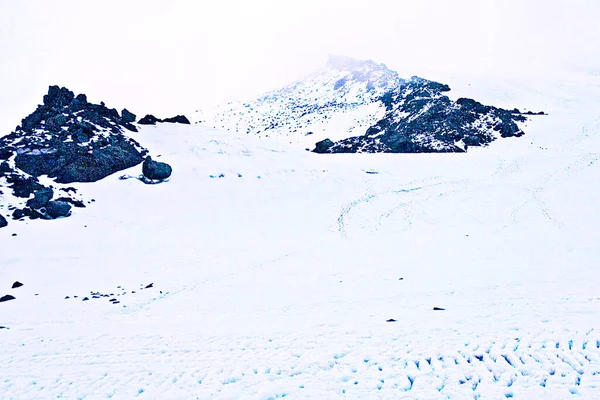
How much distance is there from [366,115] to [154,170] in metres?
55.0

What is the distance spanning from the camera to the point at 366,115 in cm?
7600

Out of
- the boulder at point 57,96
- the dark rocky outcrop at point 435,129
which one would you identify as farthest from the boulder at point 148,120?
the dark rocky outcrop at point 435,129

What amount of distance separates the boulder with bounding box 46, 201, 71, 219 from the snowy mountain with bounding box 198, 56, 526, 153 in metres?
32.7

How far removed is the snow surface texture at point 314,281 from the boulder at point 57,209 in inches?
28.2

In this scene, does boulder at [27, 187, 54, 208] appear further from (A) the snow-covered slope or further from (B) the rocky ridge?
(A) the snow-covered slope

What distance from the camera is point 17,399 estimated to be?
8.46 meters

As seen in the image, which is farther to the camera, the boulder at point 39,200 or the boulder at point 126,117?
the boulder at point 126,117

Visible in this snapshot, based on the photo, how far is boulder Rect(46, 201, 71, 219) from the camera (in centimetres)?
2302

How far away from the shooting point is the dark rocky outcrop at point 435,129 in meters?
48.3

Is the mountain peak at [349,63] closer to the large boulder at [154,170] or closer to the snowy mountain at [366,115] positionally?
A: the snowy mountain at [366,115]

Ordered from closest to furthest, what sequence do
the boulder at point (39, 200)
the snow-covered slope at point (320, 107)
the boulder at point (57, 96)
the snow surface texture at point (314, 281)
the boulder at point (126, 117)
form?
the snow surface texture at point (314, 281)
the boulder at point (39, 200)
the boulder at point (57, 96)
the boulder at point (126, 117)
the snow-covered slope at point (320, 107)

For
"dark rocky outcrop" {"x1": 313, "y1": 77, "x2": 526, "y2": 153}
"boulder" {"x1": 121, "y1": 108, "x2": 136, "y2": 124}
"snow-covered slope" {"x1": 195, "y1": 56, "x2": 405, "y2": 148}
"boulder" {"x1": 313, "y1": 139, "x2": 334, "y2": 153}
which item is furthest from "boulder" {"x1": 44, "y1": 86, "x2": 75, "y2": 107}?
"snow-covered slope" {"x1": 195, "y1": 56, "x2": 405, "y2": 148}

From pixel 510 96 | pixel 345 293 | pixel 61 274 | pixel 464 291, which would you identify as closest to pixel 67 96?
pixel 61 274

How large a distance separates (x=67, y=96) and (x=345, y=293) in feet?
119
